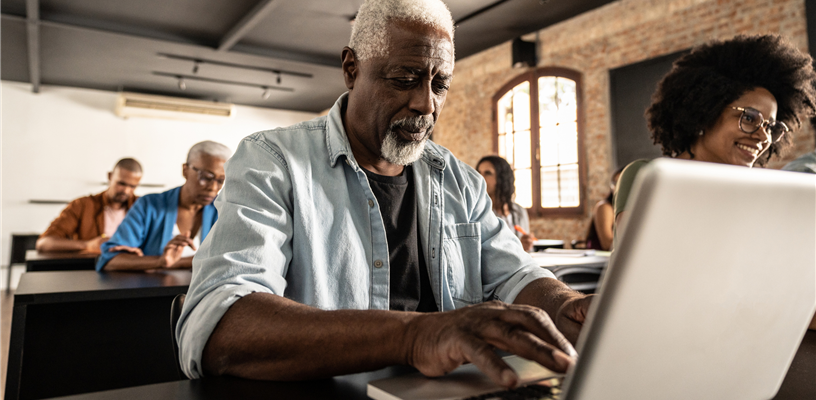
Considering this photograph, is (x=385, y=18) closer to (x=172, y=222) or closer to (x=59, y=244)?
(x=172, y=222)

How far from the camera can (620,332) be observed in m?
0.43

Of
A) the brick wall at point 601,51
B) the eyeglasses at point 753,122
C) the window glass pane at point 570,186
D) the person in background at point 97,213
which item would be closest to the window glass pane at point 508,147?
the brick wall at point 601,51

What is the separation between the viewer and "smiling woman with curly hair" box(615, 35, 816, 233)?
2066 mm

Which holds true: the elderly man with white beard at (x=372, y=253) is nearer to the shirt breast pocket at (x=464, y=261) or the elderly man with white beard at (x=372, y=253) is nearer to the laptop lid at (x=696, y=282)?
the shirt breast pocket at (x=464, y=261)

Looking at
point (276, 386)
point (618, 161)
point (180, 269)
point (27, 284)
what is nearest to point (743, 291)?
point (276, 386)

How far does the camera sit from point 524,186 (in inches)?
270

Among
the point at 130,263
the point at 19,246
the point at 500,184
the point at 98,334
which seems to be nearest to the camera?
the point at 98,334

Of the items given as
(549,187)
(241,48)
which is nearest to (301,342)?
(549,187)

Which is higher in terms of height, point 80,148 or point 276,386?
point 80,148

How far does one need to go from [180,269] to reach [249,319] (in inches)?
77.0

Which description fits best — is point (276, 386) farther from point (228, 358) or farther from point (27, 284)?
point (27, 284)

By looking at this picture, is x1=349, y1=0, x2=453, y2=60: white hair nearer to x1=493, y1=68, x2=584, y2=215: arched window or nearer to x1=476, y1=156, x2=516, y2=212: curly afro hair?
x1=476, y1=156, x2=516, y2=212: curly afro hair

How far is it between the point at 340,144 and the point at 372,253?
265mm

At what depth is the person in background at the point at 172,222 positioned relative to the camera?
8.05ft
